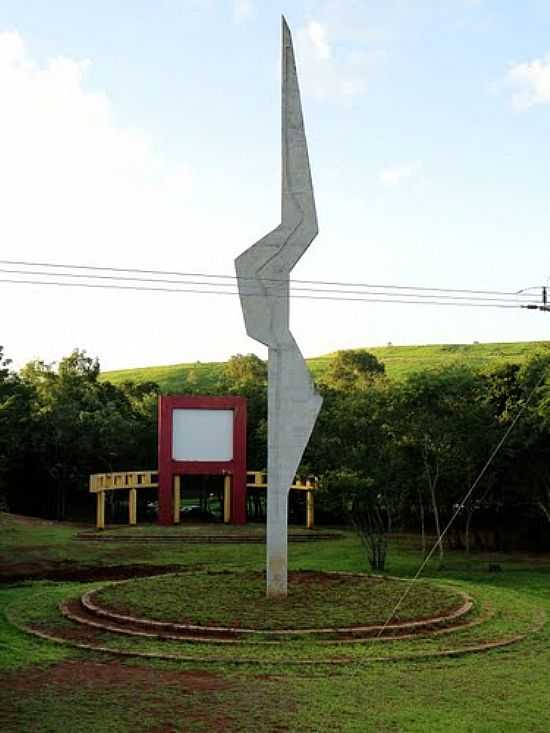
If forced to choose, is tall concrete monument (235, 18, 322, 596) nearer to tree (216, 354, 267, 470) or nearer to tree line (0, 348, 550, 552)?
tree line (0, 348, 550, 552)

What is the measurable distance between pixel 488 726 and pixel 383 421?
16175 millimetres

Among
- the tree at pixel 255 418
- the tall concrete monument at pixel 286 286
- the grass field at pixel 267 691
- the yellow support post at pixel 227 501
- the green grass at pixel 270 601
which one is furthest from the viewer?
the tree at pixel 255 418

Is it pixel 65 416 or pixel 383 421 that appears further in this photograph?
pixel 65 416

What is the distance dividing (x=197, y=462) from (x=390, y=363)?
2483 inches

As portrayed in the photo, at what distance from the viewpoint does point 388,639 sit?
44.2 feet

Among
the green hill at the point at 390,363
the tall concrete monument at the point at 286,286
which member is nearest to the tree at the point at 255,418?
the tall concrete monument at the point at 286,286

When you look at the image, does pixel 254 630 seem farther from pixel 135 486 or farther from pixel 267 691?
pixel 135 486

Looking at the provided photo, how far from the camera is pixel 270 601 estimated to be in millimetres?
16188

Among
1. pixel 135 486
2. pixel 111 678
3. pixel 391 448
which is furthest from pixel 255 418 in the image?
pixel 111 678

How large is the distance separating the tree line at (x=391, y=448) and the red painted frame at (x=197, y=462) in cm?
246

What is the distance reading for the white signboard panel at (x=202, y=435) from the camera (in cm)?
3700

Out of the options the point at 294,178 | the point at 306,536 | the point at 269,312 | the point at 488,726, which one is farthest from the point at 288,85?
the point at 306,536

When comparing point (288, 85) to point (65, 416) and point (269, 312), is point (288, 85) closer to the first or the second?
point (269, 312)

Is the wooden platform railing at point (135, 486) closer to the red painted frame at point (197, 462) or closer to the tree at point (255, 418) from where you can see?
the red painted frame at point (197, 462)
